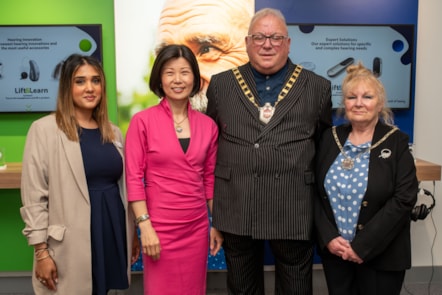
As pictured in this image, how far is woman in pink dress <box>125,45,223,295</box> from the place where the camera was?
5.61 feet

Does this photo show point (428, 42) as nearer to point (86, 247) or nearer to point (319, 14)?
point (319, 14)

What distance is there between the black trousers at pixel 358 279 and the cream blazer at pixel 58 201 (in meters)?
1.04

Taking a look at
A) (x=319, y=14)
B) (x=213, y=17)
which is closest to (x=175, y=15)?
(x=213, y=17)

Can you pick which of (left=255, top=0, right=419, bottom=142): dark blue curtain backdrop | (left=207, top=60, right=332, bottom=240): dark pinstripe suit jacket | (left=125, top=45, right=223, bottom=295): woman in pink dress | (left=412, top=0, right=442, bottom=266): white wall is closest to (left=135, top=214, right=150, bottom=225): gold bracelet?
(left=125, top=45, right=223, bottom=295): woman in pink dress

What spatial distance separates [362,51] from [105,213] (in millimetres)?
2124

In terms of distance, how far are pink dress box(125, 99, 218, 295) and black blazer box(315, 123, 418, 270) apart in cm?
58

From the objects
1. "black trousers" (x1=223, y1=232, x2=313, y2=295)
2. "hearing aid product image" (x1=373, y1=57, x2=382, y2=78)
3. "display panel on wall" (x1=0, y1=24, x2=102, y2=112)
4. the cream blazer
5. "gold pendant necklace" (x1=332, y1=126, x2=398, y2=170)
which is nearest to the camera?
the cream blazer

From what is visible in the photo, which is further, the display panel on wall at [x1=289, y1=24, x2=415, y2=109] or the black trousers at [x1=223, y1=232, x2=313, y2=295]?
the display panel on wall at [x1=289, y1=24, x2=415, y2=109]

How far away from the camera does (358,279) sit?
179cm

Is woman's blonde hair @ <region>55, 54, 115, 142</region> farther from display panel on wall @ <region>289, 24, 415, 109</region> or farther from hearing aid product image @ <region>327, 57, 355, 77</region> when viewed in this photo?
hearing aid product image @ <region>327, 57, 355, 77</region>

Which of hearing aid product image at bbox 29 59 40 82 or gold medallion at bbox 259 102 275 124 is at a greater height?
hearing aid product image at bbox 29 59 40 82

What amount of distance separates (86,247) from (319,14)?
2.21 m

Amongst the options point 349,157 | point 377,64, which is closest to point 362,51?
point 377,64

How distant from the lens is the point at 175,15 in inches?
112
